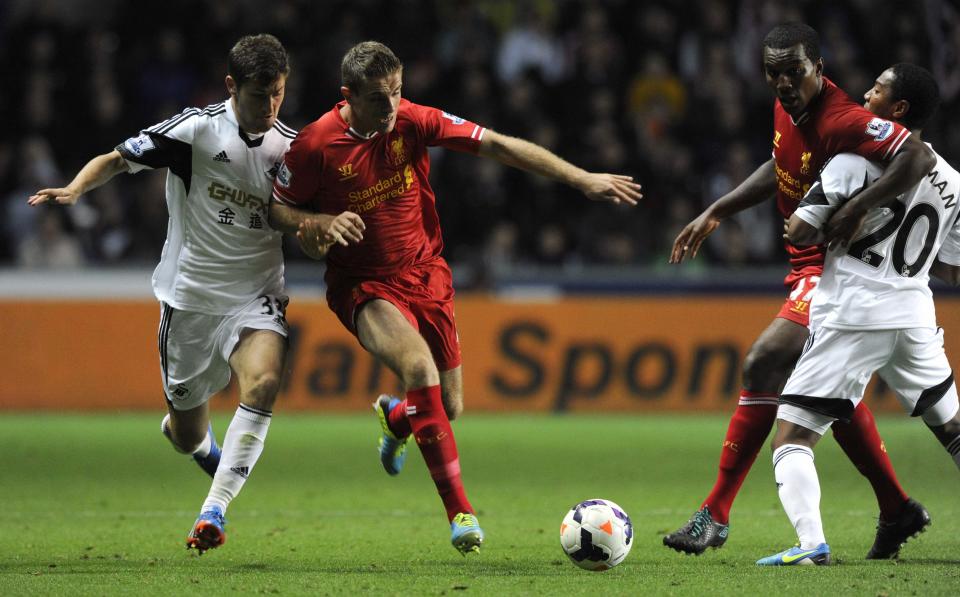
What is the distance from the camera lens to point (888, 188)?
19.7 ft

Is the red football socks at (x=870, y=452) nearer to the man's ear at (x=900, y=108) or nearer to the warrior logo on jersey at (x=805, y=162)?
the warrior logo on jersey at (x=805, y=162)

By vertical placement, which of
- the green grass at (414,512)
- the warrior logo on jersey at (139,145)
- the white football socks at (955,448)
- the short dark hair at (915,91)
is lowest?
the green grass at (414,512)

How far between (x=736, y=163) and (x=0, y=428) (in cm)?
890

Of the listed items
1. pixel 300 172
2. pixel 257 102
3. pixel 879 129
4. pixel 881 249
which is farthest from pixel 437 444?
pixel 879 129

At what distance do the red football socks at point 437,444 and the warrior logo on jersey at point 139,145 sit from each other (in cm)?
189

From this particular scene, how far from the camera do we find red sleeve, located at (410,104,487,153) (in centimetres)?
681

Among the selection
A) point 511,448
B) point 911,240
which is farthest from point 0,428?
point 911,240

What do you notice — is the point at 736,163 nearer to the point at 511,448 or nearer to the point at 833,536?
the point at 511,448

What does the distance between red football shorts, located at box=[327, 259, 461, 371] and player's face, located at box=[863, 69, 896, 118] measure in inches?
94.9

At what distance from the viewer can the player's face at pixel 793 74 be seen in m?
6.24

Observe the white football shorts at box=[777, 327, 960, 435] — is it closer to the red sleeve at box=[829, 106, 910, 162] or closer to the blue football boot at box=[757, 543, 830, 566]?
the blue football boot at box=[757, 543, 830, 566]

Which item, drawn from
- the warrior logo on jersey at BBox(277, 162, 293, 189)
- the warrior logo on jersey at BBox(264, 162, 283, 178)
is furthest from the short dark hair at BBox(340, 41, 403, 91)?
the warrior logo on jersey at BBox(264, 162, 283, 178)

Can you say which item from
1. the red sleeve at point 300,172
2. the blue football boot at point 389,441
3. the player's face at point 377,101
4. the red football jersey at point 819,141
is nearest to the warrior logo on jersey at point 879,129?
the red football jersey at point 819,141

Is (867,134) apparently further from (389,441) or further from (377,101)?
(389,441)
